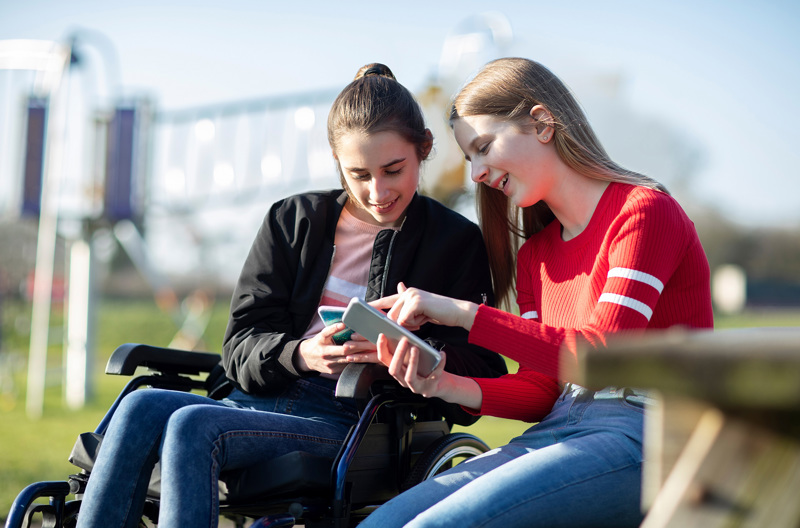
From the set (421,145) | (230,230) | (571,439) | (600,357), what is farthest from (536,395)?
(230,230)

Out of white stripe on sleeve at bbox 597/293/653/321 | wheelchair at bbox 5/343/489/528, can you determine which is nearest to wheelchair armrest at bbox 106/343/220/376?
wheelchair at bbox 5/343/489/528

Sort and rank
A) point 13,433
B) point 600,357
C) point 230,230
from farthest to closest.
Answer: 1. point 230,230
2. point 13,433
3. point 600,357

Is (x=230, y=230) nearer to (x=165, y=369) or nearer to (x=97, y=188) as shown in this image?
(x=97, y=188)

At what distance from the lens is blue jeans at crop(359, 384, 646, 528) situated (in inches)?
55.5

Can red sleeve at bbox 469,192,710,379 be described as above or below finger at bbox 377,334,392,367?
above

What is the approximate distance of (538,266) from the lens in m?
2.05

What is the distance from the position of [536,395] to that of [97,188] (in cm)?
884

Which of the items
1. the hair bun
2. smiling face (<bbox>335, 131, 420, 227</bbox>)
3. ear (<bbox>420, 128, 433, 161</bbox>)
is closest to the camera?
smiling face (<bbox>335, 131, 420, 227</bbox>)

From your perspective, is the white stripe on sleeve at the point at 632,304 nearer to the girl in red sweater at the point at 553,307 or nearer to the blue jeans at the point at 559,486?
the girl in red sweater at the point at 553,307

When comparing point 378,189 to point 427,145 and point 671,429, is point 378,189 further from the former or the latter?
point 671,429

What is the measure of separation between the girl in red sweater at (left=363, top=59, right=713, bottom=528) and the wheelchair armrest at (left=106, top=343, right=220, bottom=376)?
768 mm

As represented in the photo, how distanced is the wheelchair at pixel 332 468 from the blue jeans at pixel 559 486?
20 cm

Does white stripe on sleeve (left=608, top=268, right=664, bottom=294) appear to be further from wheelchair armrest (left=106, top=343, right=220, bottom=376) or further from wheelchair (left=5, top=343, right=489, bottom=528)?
wheelchair armrest (left=106, top=343, right=220, bottom=376)

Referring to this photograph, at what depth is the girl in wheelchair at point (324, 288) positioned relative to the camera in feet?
5.66
